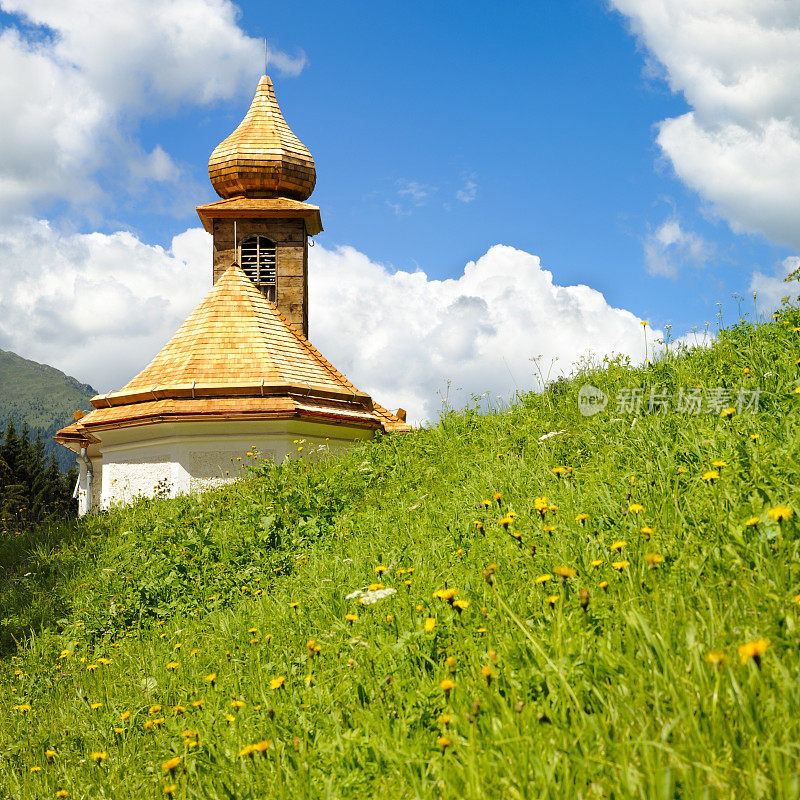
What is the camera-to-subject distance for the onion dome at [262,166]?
22.8m

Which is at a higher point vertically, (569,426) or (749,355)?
(749,355)

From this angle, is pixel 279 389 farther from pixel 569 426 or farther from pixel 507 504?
pixel 507 504

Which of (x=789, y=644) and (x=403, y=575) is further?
(x=403, y=575)

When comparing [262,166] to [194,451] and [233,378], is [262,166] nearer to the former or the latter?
[233,378]

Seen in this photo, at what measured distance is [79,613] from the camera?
22.6 ft

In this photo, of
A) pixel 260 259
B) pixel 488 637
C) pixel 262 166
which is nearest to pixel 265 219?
pixel 260 259

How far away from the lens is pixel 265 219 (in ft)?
74.3

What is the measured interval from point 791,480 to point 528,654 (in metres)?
1.74

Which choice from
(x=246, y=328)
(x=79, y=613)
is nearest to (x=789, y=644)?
(x=79, y=613)

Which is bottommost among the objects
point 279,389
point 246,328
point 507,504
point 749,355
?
point 507,504

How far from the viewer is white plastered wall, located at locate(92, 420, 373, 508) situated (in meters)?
→ 13.5
